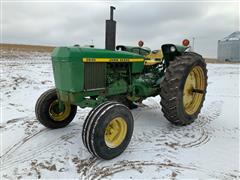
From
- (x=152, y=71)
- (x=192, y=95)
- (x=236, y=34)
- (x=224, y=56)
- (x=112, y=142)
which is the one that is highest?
(x=236, y=34)

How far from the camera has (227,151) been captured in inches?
136

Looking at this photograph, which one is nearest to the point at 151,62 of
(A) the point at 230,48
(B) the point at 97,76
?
(B) the point at 97,76

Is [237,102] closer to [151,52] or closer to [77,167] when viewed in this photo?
[151,52]

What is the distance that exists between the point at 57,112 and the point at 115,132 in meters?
1.44

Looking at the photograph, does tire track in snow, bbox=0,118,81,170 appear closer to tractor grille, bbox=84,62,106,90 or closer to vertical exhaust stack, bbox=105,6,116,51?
tractor grille, bbox=84,62,106,90

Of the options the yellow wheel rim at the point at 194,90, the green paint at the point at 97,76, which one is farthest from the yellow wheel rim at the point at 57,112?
the yellow wheel rim at the point at 194,90

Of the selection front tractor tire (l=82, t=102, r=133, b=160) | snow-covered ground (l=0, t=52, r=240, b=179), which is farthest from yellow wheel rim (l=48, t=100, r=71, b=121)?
front tractor tire (l=82, t=102, r=133, b=160)

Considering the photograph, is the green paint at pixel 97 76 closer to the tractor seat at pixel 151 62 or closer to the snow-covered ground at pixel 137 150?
the tractor seat at pixel 151 62

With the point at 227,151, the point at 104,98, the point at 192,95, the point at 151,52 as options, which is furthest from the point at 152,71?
the point at 227,151

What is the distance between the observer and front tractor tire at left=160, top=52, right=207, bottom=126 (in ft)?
12.8

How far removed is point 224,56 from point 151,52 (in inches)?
1445

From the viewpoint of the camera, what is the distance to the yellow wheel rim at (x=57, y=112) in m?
4.09

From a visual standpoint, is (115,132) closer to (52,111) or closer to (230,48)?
(52,111)

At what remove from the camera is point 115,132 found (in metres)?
3.28
